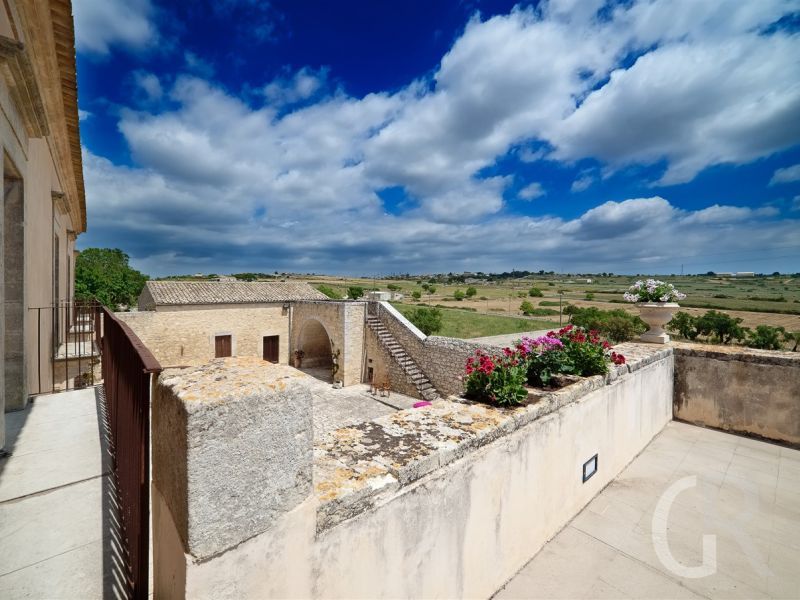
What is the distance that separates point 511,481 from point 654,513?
2.30m

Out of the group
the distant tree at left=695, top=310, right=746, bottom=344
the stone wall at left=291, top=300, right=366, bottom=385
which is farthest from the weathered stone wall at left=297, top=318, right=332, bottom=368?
the distant tree at left=695, top=310, right=746, bottom=344

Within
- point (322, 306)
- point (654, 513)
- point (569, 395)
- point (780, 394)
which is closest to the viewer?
point (569, 395)

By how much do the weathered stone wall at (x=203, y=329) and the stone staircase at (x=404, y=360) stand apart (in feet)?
19.2

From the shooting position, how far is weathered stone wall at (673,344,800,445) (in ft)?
16.6

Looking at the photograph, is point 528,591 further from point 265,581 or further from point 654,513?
point 265,581

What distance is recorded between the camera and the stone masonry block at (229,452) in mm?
1074

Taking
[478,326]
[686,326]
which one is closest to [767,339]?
[686,326]

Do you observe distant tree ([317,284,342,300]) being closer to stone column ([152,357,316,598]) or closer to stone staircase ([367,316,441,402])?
stone staircase ([367,316,441,402])

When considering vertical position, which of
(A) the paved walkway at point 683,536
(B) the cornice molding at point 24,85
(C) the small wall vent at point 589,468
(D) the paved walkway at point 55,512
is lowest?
(A) the paved walkway at point 683,536

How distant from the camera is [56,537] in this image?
1.91 meters

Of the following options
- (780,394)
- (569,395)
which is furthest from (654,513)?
(780,394)

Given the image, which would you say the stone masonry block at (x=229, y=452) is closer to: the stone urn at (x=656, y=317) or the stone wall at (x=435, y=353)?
the stone urn at (x=656, y=317)

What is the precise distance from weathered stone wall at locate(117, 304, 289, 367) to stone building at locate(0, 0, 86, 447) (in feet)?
35.1

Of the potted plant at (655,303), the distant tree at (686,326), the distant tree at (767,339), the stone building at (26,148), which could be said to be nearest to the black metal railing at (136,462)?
the stone building at (26,148)
